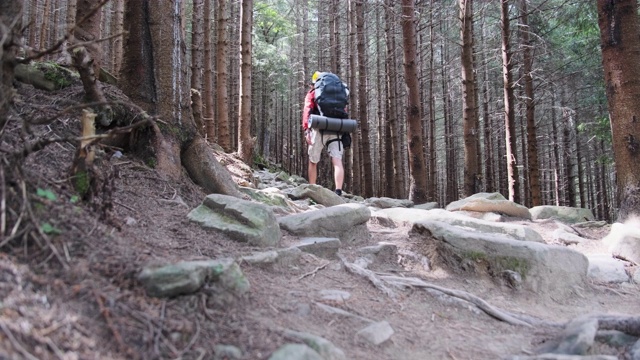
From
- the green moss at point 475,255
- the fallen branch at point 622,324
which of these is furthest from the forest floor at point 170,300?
the fallen branch at point 622,324

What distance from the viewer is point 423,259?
4.09 meters

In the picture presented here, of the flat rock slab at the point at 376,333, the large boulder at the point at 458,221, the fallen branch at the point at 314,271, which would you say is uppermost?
the large boulder at the point at 458,221

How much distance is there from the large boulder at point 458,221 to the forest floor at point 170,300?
3.29 ft

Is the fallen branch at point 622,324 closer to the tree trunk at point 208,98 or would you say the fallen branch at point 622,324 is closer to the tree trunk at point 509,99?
the tree trunk at point 509,99

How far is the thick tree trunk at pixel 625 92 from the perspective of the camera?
543 cm

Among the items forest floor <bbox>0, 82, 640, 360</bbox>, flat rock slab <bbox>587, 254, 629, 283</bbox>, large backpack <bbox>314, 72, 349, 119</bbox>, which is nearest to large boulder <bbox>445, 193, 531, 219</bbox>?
flat rock slab <bbox>587, 254, 629, 283</bbox>

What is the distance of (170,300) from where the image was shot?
1932 mm

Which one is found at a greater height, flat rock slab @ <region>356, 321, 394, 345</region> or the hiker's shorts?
the hiker's shorts

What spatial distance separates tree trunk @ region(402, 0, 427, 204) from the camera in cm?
914

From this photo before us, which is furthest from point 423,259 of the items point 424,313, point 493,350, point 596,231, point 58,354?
point 596,231

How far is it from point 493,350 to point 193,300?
1.80 m

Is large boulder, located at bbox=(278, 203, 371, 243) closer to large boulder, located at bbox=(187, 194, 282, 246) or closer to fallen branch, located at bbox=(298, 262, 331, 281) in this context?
large boulder, located at bbox=(187, 194, 282, 246)

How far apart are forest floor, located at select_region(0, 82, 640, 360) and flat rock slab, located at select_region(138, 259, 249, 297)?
45 mm

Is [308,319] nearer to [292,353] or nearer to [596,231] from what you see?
[292,353]
